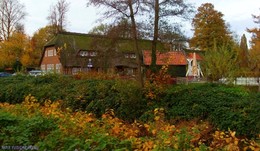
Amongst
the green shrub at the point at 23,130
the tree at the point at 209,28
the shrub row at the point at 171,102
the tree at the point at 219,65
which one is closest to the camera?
the green shrub at the point at 23,130

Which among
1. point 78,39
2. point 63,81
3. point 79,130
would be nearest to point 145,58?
point 63,81

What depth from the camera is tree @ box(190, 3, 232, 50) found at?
48.4 metres

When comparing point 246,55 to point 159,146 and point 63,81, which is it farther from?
point 159,146

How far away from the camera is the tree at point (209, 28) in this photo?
48438 mm

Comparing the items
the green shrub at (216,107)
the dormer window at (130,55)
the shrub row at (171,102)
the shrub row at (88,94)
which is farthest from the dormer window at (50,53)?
the green shrub at (216,107)

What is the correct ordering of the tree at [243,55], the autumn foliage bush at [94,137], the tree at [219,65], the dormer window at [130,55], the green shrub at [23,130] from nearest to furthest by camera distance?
1. the autumn foliage bush at [94,137]
2. the green shrub at [23,130]
3. the dormer window at [130,55]
4. the tree at [219,65]
5. the tree at [243,55]

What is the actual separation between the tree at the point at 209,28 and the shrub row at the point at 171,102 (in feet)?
→ 119

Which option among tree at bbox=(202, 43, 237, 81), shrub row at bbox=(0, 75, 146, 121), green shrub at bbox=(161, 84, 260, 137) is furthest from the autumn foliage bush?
tree at bbox=(202, 43, 237, 81)

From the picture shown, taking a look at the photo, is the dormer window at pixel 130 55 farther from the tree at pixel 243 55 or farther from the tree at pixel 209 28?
the tree at pixel 209 28

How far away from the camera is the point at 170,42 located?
45.4ft

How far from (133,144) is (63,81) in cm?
1172

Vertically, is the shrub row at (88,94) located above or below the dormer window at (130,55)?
below

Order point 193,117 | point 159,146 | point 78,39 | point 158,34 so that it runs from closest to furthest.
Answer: point 159,146 < point 193,117 < point 158,34 < point 78,39

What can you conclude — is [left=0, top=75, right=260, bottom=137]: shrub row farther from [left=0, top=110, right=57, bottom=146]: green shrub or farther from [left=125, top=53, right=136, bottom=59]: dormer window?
[left=0, top=110, right=57, bottom=146]: green shrub
